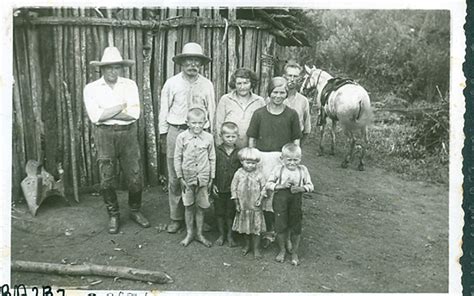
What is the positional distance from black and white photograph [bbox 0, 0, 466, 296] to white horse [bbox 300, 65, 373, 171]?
0.6 inches

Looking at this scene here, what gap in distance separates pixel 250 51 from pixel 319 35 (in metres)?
0.49

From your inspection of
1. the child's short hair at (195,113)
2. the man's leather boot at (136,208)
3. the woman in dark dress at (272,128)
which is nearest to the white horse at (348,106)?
the woman in dark dress at (272,128)

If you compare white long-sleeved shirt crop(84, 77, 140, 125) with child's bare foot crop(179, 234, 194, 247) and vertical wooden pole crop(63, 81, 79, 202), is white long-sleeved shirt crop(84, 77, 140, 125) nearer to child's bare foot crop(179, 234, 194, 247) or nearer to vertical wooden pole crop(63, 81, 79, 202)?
vertical wooden pole crop(63, 81, 79, 202)

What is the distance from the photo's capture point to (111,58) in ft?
12.7

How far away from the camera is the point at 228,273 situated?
3.75m

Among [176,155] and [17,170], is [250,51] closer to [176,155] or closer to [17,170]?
[176,155]

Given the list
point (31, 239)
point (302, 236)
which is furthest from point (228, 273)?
point (31, 239)

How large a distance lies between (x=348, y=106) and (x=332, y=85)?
0.19m

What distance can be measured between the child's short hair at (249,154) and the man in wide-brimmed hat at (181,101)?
0.30 m

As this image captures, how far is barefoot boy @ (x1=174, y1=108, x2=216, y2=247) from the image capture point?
3.78 m

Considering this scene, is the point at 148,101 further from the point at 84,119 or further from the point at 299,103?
the point at 299,103

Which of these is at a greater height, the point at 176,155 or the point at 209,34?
the point at 209,34

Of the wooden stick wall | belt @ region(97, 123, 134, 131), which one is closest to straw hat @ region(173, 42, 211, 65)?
the wooden stick wall

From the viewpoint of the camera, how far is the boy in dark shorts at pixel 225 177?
3799mm
